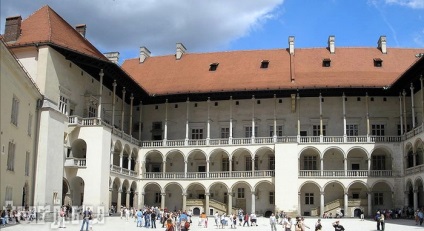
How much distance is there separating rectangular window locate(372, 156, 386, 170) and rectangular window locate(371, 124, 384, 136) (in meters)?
1.90

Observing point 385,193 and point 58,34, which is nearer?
point 58,34

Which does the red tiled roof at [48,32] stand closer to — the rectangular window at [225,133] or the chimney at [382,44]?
the rectangular window at [225,133]

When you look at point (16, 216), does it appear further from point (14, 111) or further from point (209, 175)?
point (209, 175)

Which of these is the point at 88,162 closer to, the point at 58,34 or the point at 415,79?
the point at 58,34

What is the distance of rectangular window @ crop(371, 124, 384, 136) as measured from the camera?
44.3 m

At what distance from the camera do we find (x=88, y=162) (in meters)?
35.6

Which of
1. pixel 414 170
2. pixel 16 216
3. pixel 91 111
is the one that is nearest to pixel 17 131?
pixel 16 216

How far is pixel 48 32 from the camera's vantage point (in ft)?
111

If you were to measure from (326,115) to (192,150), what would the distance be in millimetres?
11149

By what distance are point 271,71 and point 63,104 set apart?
18.9 meters

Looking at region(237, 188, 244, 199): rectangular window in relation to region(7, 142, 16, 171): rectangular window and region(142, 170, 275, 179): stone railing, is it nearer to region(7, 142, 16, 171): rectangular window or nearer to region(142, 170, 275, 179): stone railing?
region(142, 170, 275, 179): stone railing

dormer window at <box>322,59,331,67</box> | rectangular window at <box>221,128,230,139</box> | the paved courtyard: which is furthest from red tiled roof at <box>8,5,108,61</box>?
dormer window at <box>322,59,331,67</box>

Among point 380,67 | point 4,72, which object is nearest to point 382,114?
point 380,67

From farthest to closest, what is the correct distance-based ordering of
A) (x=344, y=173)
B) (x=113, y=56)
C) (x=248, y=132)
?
(x=113, y=56) < (x=248, y=132) < (x=344, y=173)
